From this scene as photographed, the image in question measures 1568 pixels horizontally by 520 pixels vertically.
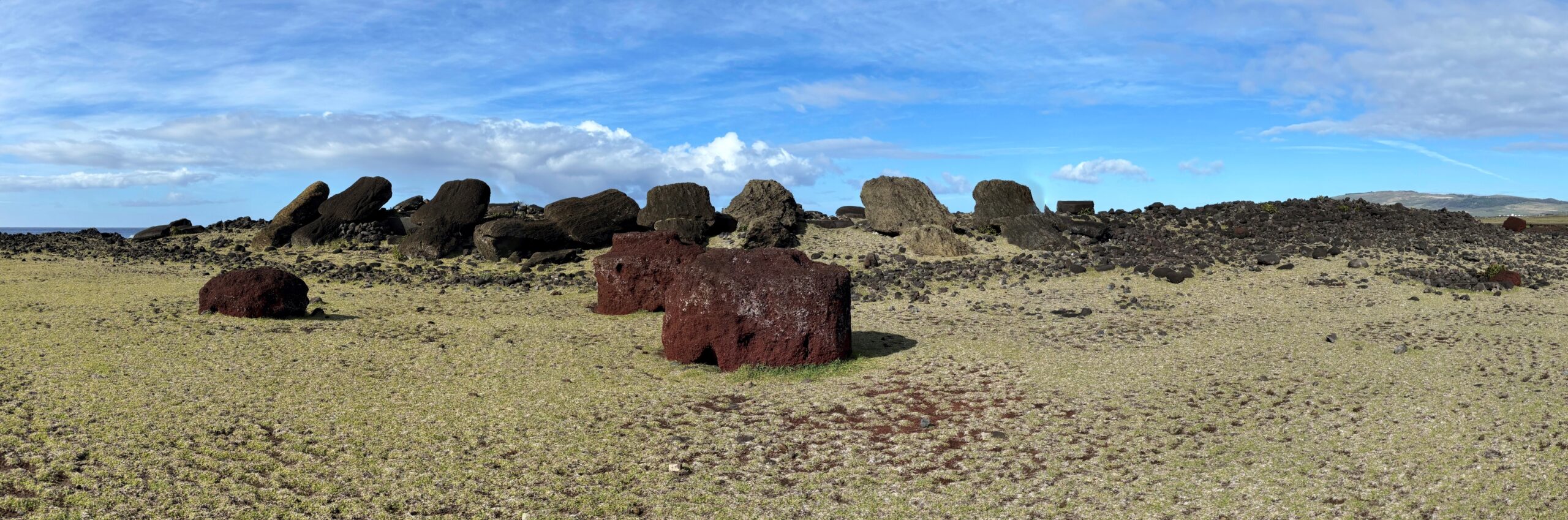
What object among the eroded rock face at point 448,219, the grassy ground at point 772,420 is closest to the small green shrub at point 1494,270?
the grassy ground at point 772,420

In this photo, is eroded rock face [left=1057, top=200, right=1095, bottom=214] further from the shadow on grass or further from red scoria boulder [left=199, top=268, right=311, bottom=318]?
red scoria boulder [left=199, top=268, right=311, bottom=318]

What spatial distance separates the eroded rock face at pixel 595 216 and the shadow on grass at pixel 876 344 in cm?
1264

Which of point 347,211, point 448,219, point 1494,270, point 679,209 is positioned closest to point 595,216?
point 679,209

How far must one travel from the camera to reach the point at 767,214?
26.9 m

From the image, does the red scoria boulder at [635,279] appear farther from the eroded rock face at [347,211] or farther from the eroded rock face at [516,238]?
the eroded rock face at [347,211]

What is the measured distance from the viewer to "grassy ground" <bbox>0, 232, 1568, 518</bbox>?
7098 millimetres

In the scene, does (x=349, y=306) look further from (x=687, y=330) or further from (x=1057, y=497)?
(x=1057, y=497)

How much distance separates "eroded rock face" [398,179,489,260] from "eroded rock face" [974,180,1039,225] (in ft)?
46.6

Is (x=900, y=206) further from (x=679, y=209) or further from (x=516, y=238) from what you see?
(x=516, y=238)

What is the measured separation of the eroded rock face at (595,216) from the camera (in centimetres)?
2570

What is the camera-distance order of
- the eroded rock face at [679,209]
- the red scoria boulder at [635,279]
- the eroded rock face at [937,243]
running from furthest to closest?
1. the eroded rock face at [679,209]
2. the eroded rock face at [937,243]
3. the red scoria boulder at [635,279]

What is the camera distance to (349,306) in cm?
1670

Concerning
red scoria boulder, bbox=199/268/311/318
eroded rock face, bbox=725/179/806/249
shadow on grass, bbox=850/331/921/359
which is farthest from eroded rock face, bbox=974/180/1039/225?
red scoria boulder, bbox=199/268/311/318

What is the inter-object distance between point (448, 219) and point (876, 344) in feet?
54.9
